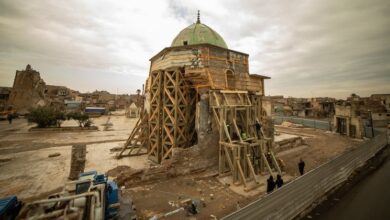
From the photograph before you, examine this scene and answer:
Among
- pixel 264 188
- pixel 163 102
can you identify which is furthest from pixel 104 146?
pixel 264 188

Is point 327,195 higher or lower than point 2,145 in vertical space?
lower

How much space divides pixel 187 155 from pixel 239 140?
317cm

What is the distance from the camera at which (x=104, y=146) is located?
53.2 feet

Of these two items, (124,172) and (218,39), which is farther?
(218,39)

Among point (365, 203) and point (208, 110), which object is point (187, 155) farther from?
point (365, 203)

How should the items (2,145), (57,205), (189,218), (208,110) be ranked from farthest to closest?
1. (2,145)
2. (208,110)
3. (189,218)
4. (57,205)

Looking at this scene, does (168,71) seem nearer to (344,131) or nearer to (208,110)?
(208,110)

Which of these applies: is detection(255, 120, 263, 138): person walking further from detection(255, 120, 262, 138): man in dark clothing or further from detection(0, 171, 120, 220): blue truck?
detection(0, 171, 120, 220): blue truck

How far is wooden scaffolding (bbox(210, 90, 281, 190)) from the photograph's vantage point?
30.0 feet

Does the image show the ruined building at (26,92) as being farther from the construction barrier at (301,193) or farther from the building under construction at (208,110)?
the construction barrier at (301,193)

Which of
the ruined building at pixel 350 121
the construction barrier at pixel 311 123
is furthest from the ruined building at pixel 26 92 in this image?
the ruined building at pixel 350 121

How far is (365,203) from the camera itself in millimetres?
7762

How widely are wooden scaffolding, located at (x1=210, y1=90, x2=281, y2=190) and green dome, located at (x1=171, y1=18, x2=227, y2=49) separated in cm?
677

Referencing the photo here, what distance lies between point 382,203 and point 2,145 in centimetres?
2769
